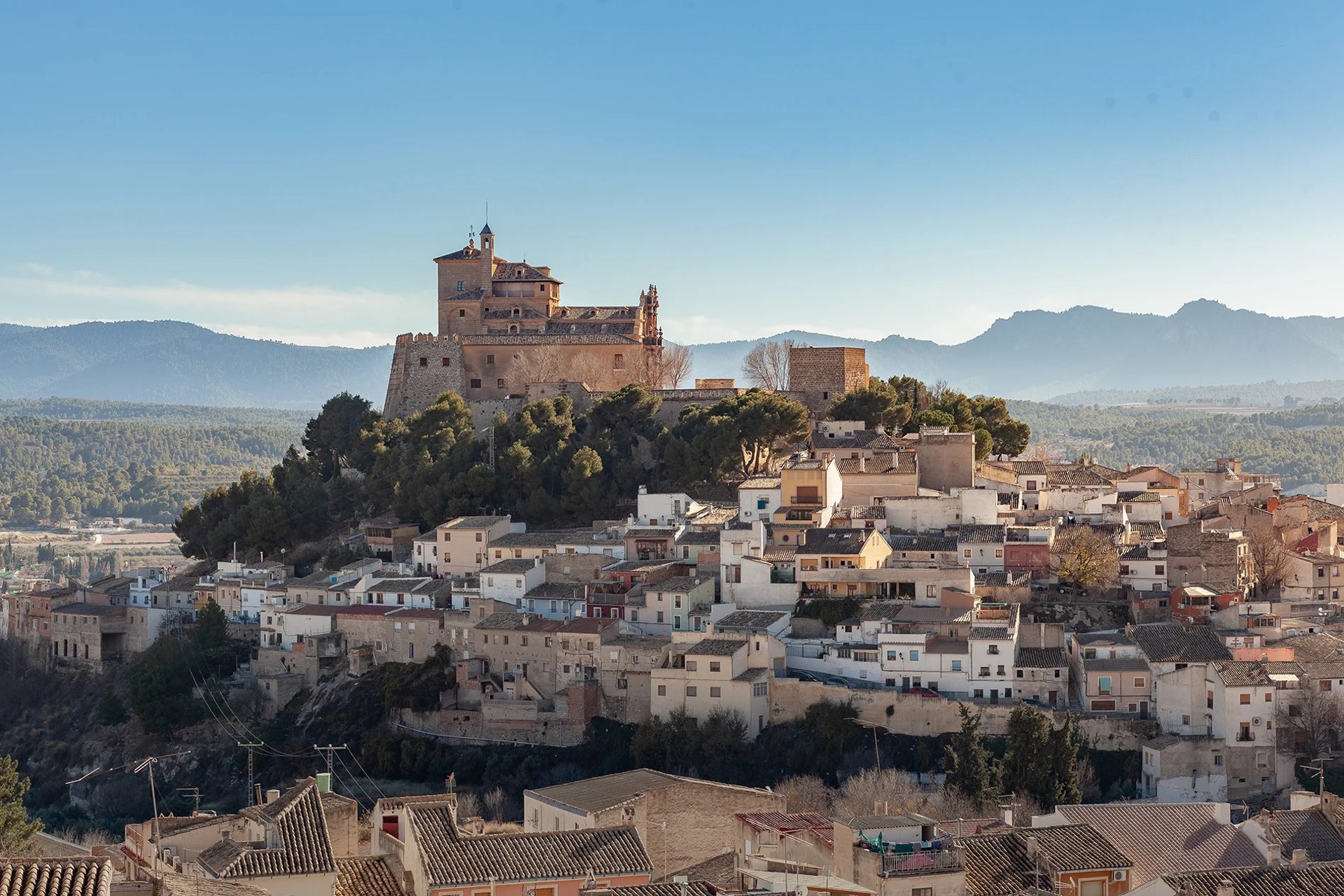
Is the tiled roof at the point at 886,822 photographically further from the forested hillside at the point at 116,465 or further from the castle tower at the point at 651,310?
the forested hillside at the point at 116,465

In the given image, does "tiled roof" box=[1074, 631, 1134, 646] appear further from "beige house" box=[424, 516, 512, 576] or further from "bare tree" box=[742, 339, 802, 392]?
"bare tree" box=[742, 339, 802, 392]

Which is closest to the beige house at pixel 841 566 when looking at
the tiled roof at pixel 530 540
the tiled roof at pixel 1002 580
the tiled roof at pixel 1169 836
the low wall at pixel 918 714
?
the tiled roof at pixel 1002 580

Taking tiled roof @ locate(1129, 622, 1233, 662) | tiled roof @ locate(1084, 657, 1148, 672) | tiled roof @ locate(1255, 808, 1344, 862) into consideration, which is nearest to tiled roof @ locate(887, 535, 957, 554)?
tiled roof @ locate(1129, 622, 1233, 662)

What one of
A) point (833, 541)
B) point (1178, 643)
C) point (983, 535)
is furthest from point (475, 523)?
point (1178, 643)

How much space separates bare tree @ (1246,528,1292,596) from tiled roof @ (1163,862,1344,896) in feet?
78.0

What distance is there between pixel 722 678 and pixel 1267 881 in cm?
1760

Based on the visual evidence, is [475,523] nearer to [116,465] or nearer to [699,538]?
[699,538]

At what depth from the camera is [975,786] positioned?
29516 mm

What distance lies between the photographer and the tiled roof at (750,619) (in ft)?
118

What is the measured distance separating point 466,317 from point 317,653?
62.7 ft

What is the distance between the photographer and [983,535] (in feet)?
131

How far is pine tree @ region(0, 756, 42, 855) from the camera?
25141mm

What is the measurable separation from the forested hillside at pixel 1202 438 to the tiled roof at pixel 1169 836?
266 ft

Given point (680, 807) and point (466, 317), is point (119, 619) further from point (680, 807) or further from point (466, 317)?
point (680, 807)
